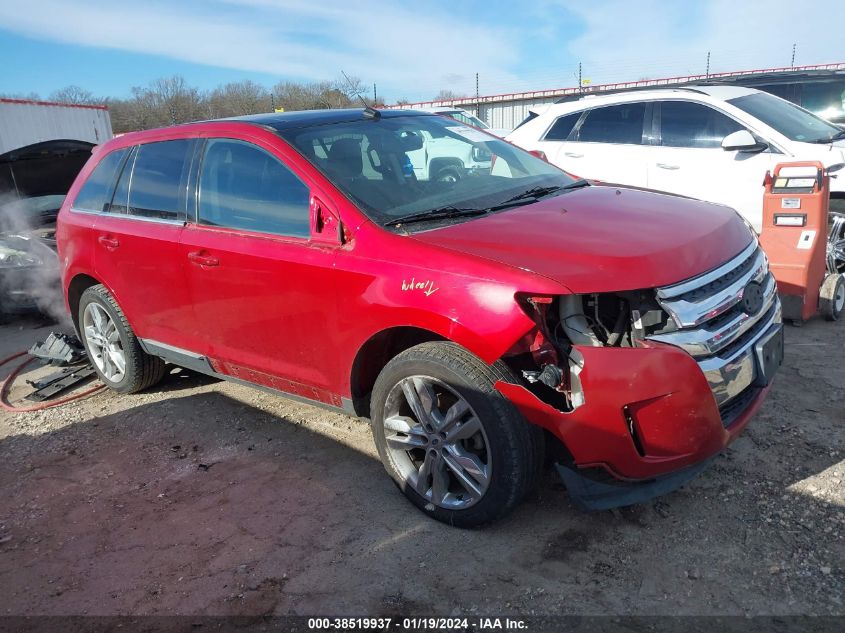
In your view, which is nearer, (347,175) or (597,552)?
(597,552)

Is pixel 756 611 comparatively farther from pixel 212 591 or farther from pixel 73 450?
pixel 73 450

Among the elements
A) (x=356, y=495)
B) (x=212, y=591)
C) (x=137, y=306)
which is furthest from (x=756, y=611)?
(x=137, y=306)

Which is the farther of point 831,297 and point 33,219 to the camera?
point 33,219

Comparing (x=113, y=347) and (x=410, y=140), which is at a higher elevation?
(x=410, y=140)

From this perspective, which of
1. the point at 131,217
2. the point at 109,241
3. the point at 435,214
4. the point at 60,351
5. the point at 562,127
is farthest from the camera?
the point at 562,127

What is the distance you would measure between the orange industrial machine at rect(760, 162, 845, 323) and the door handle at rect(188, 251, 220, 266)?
3921 mm

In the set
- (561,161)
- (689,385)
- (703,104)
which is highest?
(703,104)

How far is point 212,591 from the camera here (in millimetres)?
2680

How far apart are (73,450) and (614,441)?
3435mm

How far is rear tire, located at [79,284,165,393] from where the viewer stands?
4.61m

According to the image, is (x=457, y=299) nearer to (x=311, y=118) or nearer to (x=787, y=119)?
(x=311, y=118)

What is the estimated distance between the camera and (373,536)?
9.62ft

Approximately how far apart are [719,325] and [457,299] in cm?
107

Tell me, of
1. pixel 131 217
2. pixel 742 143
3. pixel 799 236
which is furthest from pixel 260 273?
pixel 742 143
